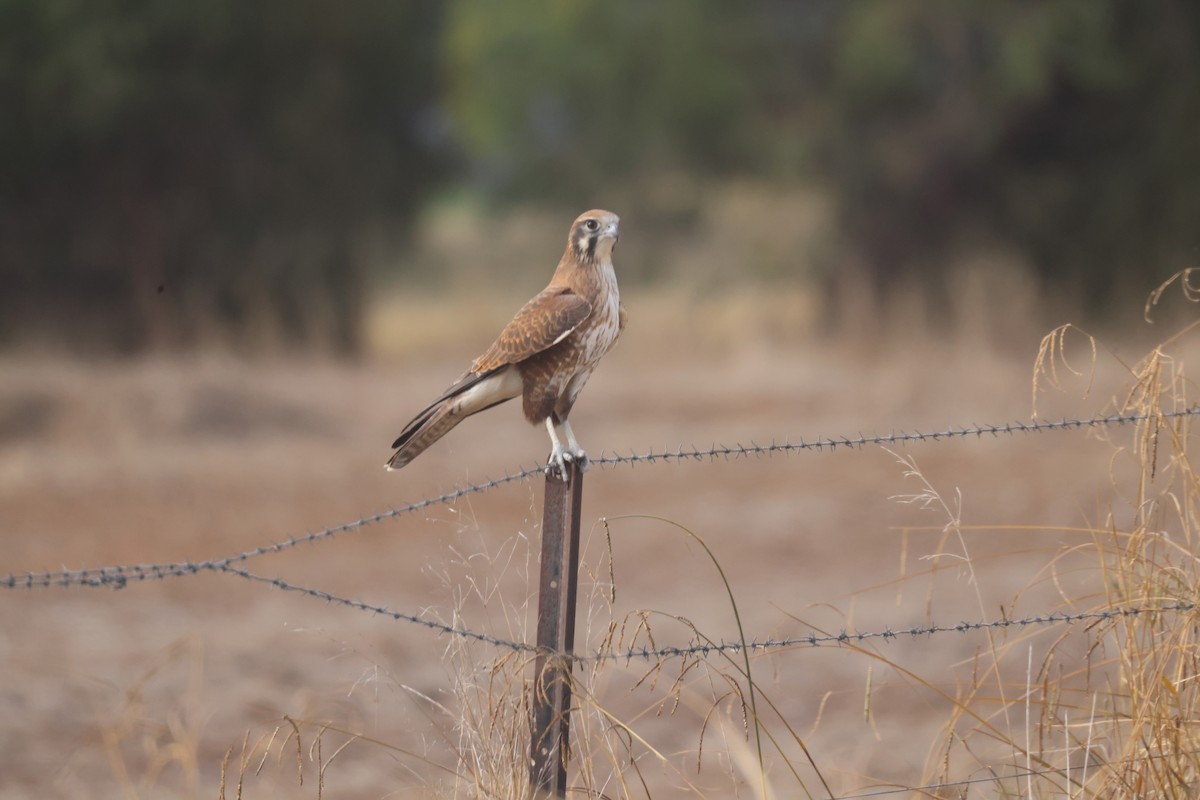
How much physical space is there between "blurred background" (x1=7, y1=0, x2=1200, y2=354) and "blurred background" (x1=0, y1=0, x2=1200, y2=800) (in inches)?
1.4

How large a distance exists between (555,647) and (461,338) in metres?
15.8

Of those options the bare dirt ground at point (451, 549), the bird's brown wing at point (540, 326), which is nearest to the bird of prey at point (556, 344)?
the bird's brown wing at point (540, 326)

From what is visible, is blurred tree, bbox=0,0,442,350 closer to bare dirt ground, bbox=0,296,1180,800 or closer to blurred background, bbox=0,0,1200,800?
blurred background, bbox=0,0,1200,800

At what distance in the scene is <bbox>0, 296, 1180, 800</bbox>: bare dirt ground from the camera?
5371 mm

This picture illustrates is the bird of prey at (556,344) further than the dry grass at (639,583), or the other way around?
the bird of prey at (556,344)

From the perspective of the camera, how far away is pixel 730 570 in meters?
8.93

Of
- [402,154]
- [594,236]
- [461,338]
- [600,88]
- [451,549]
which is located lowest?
[451,549]

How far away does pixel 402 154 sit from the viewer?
51.8 ft

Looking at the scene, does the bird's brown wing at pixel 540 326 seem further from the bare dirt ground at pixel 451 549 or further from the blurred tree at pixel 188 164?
the blurred tree at pixel 188 164

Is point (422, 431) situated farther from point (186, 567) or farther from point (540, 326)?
point (186, 567)

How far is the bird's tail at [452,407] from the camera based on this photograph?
348 centimetres

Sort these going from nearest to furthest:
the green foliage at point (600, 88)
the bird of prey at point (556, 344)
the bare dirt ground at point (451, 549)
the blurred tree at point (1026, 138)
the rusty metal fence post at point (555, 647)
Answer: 1. the rusty metal fence post at point (555, 647)
2. the bird of prey at point (556, 344)
3. the bare dirt ground at point (451, 549)
4. the blurred tree at point (1026, 138)
5. the green foliage at point (600, 88)

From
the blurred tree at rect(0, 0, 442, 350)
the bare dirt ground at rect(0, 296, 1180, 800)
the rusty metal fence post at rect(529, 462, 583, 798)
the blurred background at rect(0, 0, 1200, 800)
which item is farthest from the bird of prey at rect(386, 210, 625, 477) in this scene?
the blurred tree at rect(0, 0, 442, 350)

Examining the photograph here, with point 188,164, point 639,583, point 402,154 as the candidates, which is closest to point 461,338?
point 402,154
